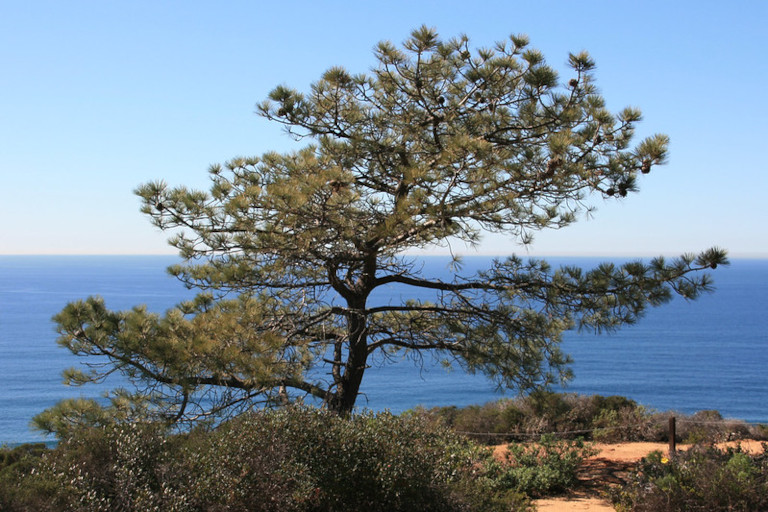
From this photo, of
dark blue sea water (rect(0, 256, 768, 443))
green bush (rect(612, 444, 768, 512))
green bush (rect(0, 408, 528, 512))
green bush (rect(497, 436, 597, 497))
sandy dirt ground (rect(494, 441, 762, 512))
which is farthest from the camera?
dark blue sea water (rect(0, 256, 768, 443))

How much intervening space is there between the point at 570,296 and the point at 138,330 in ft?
14.9

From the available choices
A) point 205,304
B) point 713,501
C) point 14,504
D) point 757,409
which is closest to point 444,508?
point 713,501

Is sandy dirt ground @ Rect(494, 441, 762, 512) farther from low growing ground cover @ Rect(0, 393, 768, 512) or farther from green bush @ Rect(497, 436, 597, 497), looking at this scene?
low growing ground cover @ Rect(0, 393, 768, 512)

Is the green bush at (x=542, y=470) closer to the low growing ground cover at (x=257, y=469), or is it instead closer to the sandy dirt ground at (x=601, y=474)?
the sandy dirt ground at (x=601, y=474)

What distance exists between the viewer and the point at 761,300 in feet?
377

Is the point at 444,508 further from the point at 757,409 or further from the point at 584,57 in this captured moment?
the point at 757,409

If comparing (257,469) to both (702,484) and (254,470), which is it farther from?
(702,484)

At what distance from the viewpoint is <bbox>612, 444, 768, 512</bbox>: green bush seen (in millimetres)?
5711

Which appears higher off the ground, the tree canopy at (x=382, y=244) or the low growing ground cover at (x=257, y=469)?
the tree canopy at (x=382, y=244)

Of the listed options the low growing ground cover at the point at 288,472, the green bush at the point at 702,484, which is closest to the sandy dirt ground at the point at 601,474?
the green bush at the point at 702,484

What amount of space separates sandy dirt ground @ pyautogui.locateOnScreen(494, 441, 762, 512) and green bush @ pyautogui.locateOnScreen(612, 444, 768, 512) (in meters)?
0.57

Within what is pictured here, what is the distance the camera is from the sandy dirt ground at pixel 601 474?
714 cm

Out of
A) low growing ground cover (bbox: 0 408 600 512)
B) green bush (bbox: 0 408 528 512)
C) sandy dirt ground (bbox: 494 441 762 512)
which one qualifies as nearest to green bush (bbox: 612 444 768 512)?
sandy dirt ground (bbox: 494 441 762 512)

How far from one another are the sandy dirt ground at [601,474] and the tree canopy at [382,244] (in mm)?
1379
